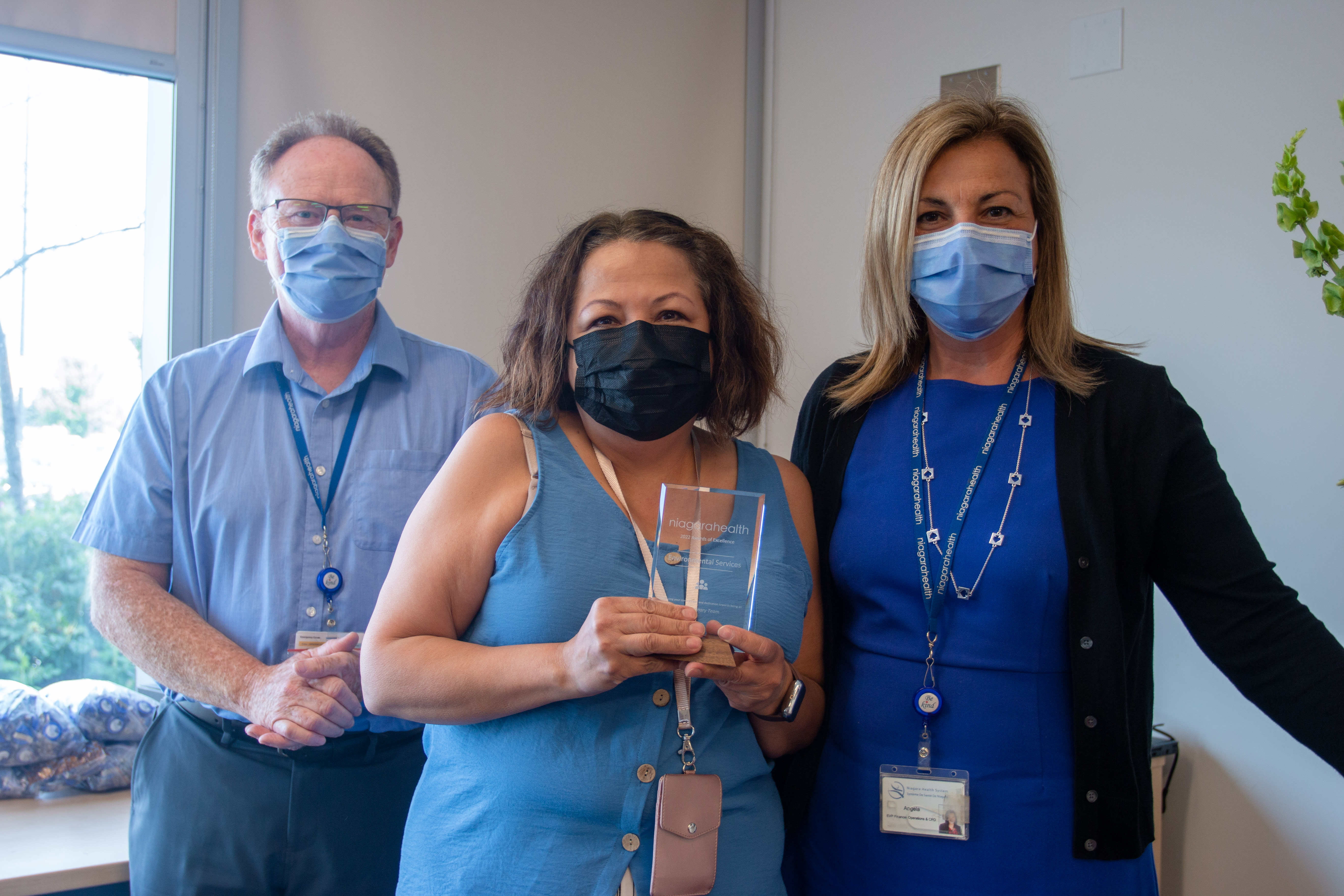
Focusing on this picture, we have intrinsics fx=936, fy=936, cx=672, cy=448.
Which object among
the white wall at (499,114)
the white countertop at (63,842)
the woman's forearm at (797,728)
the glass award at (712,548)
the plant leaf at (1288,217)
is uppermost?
the white wall at (499,114)

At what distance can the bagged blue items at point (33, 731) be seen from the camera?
2.29 metres

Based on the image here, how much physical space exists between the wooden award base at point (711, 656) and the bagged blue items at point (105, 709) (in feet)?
5.93

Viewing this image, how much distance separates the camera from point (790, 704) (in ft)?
4.60

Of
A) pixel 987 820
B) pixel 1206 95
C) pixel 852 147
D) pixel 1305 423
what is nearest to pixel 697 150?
pixel 852 147

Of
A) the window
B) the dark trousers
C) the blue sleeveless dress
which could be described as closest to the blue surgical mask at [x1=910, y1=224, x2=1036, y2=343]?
the blue sleeveless dress

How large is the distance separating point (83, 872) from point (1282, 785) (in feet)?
9.78

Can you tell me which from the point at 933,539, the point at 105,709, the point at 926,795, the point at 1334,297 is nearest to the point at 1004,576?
the point at 933,539

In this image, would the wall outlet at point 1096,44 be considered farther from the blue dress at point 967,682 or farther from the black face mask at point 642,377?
the black face mask at point 642,377

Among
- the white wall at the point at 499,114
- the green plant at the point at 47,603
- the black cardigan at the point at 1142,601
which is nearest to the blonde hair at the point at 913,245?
the black cardigan at the point at 1142,601

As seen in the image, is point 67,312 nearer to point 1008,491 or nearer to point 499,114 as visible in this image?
point 499,114

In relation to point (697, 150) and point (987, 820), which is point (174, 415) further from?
point (697, 150)

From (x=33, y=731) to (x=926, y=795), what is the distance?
215 cm

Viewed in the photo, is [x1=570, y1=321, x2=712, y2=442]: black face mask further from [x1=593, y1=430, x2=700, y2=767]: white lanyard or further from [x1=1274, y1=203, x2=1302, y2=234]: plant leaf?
[x1=1274, y1=203, x2=1302, y2=234]: plant leaf

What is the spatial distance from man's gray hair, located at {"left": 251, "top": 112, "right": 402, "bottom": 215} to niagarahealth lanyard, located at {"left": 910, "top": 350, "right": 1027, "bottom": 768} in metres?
1.28
